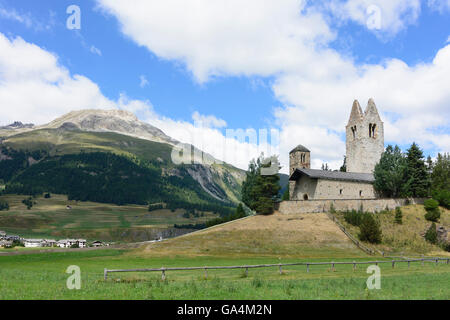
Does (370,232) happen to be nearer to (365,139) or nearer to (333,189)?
(333,189)

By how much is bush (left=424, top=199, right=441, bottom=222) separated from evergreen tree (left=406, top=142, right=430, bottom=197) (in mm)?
4588

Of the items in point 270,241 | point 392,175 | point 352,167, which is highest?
point 352,167

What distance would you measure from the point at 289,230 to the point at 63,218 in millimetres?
153300

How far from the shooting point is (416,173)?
226 feet

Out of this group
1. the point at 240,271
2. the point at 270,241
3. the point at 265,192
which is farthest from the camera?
the point at 265,192

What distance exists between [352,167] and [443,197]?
21437 millimetres

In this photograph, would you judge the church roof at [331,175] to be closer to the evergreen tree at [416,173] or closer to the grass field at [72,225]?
the evergreen tree at [416,173]

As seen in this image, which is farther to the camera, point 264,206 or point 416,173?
point 416,173

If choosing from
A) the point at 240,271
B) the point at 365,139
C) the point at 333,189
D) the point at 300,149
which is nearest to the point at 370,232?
the point at 333,189

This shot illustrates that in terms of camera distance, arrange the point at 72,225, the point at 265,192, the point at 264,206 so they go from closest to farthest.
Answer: the point at 264,206
the point at 265,192
the point at 72,225
